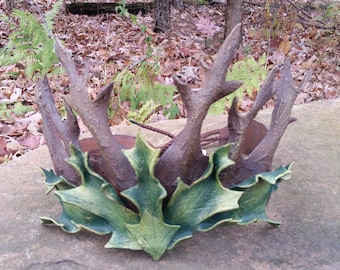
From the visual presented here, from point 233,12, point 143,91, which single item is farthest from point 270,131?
point 233,12

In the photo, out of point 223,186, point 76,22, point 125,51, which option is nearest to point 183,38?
point 125,51

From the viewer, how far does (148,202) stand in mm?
857

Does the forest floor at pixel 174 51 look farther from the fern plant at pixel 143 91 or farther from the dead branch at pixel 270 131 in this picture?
the dead branch at pixel 270 131

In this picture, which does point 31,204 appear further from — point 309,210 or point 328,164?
point 328,164

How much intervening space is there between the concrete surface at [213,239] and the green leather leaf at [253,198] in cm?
6

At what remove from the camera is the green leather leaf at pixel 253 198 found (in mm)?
916

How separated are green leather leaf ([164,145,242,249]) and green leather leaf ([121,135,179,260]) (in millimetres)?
28

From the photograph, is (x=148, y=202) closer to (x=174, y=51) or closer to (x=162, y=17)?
(x=174, y=51)

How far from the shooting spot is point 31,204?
112 centimetres

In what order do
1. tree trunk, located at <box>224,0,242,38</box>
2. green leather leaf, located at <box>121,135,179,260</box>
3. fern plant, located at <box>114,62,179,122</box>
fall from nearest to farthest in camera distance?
green leather leaf, located at <box>121,135,179,260</box> → fern plant, located at <box>114,62,179,122</box> → tree trunk, located at <box>224,0,242,38</box>

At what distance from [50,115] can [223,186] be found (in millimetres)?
406

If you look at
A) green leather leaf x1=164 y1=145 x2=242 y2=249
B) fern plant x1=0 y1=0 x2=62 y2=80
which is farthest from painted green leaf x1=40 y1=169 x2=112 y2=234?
fern plant x1=0 y1=0 x2=62 y2=80

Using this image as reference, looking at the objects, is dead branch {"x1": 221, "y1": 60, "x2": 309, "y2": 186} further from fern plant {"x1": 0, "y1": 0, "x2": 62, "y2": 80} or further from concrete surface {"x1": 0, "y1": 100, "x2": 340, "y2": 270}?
fern plant {"x1": 0, "y1": 0, "x2": 62, "y2": 80}

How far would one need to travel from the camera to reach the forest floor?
95.7 inches
